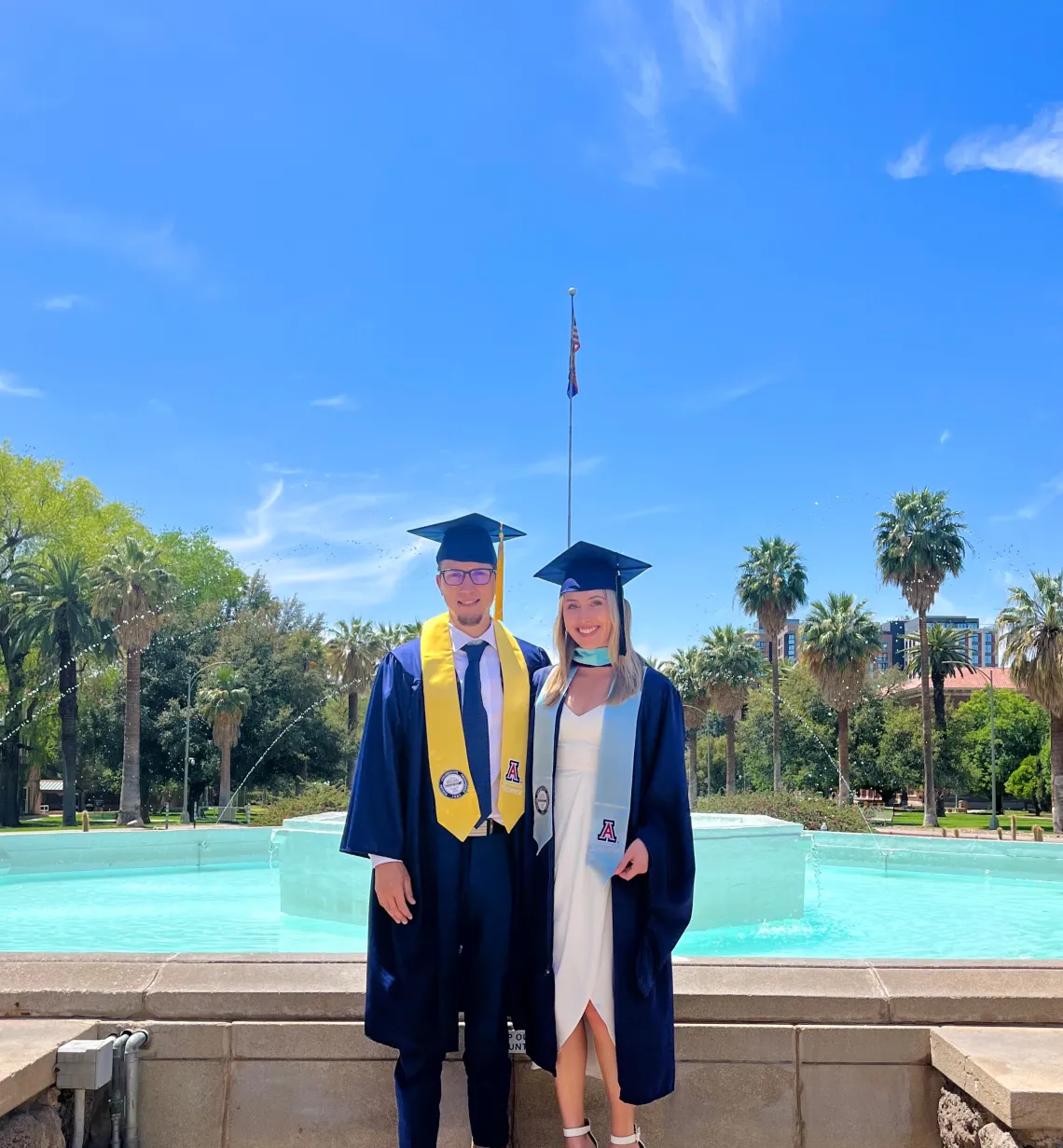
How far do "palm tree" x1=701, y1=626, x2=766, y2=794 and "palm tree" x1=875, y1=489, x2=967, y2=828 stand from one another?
26.8ft

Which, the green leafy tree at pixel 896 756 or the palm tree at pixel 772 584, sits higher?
the palm tree at pixel 772 584

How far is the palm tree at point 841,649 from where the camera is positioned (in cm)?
3869

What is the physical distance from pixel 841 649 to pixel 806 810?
1832cm

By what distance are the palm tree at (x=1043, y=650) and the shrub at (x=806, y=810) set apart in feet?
48.0

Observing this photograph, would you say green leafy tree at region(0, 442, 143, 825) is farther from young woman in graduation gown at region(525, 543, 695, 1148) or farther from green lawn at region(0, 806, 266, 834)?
young woman in graduation gown at region(525, 543, 695, 1148)

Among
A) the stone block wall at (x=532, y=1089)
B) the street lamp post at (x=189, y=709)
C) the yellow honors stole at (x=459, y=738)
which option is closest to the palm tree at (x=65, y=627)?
the street lamp post at (x=189, y=709)

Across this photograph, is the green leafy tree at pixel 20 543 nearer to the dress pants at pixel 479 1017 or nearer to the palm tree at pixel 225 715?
the palm tree at pixel 225 715

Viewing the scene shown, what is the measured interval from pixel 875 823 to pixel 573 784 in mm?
39706

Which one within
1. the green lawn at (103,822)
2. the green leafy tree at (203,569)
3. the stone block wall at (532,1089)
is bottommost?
the green lawn at (103,822)

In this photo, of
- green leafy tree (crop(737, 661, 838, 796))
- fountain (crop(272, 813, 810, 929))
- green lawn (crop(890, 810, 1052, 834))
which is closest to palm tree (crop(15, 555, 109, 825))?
fountain (crop(272, 813, 810, 929))

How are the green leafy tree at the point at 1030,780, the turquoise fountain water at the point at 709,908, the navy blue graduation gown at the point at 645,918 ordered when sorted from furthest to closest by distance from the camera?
the green leafy tree at the point at 1030,780
the turquoise fountain water at the point at 709,908
the navy blue graduation gown at the point at 645,918

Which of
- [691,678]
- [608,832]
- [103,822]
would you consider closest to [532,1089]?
[608,832]

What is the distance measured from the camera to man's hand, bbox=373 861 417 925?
124 inches

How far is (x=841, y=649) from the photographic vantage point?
127 feet
